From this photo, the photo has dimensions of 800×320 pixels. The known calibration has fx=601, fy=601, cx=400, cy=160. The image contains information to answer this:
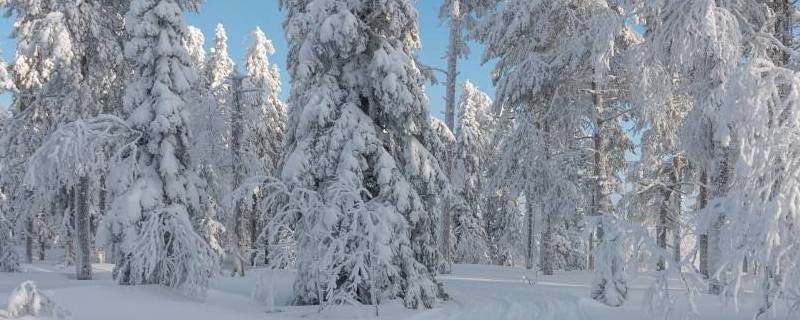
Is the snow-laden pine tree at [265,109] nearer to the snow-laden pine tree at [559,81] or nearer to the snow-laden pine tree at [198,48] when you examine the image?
the snow-laden pine tree at [198,48]

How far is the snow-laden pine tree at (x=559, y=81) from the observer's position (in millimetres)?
15906

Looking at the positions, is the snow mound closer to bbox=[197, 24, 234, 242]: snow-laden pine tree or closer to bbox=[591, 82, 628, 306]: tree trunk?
bbox=[197, 24, 234, 242]: snow-laden pine tree

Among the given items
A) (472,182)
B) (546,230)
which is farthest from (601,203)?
(472,182)

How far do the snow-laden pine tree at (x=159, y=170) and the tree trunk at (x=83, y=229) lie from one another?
6665 mm

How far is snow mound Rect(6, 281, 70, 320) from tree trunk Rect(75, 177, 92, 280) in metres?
11.5

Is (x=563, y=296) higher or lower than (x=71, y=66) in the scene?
lower

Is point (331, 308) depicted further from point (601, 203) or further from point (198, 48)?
point (198, 48)

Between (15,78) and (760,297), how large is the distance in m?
28.9

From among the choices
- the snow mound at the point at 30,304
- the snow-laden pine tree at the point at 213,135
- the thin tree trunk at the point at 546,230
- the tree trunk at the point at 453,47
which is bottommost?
the snow mound at the point at 30,304

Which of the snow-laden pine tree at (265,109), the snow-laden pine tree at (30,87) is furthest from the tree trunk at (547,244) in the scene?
the snow-laden pine tree at (30,87)

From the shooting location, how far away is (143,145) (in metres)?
14.8

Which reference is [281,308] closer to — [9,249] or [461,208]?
[9,249]

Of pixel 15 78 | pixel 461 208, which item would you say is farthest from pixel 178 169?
pixel 461 208

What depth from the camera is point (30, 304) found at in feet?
31.3
